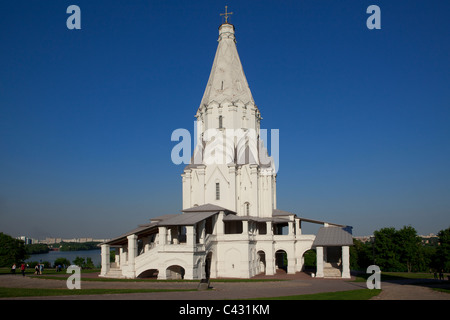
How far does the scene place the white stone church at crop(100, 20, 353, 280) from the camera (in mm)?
35188

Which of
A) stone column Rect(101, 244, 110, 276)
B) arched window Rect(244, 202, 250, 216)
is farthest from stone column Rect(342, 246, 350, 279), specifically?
stone column Rect(101, 244, 110, 276)

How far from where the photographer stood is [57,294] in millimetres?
21016

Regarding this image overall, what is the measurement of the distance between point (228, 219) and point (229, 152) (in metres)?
9.21

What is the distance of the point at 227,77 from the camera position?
49906 mm

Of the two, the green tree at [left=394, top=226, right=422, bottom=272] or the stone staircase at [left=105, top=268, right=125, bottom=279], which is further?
the green tree at [left=394, top=226, right=422, bottom=272]

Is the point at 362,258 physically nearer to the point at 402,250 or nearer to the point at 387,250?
the point at 387,250

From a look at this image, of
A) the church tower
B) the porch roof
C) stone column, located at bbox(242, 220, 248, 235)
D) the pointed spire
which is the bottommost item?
the porch roof

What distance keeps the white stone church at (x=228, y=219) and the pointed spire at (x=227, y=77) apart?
0.13 meters

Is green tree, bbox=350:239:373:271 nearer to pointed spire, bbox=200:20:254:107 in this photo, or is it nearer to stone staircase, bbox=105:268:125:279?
pointed spire, bbox=200:20:254:107

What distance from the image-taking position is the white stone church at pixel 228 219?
115ft

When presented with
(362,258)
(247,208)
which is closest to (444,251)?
(362,258)
